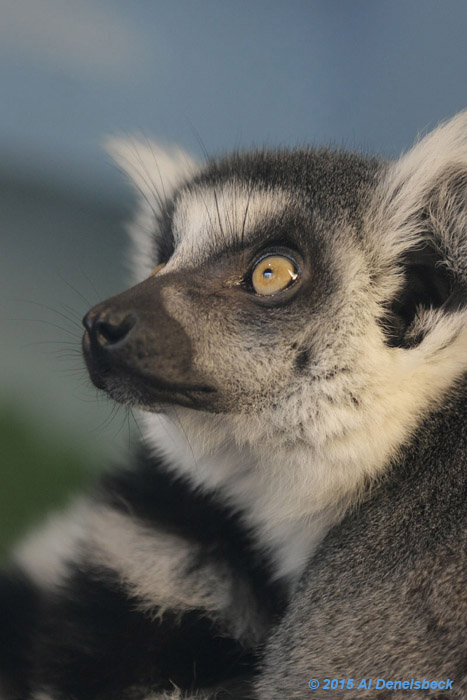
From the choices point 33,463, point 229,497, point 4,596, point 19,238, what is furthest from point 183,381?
point 19,238

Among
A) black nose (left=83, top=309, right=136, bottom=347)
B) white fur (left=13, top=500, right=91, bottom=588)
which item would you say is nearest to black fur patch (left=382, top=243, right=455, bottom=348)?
black nose (left=83, top=309, right=136, bottom=347)

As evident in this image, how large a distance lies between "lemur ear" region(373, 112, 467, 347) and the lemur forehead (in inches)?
5.8

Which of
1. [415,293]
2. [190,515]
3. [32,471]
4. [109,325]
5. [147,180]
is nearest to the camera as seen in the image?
[109,325]

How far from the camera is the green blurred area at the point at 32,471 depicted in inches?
52.8

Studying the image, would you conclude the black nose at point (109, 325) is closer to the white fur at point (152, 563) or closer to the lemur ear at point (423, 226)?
the lemur ear at point (423, 226)

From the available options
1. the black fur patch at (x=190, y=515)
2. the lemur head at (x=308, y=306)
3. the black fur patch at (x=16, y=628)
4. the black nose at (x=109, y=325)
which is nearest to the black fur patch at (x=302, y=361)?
the lemur head at (x=308, y=306)

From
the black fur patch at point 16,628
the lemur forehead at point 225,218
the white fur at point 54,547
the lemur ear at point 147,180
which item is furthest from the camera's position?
the lemur ear at point 147,180

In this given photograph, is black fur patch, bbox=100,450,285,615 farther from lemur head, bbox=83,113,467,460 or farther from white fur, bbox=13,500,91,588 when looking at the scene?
lemur head, bbox=83,113,467,460

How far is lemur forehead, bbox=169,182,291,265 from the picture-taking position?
90cm

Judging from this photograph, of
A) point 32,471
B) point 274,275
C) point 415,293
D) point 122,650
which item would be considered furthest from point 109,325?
point 32,471

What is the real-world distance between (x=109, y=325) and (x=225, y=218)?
26 centimetres

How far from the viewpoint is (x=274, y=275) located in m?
0.84

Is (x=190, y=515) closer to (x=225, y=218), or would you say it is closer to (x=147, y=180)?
(x=225, y=218)

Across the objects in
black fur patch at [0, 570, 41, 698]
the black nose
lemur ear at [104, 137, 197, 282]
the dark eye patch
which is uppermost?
lemur ear at [104, 137, 197, 282]
